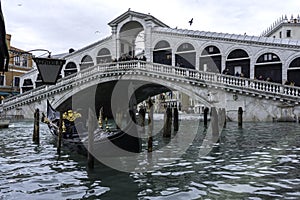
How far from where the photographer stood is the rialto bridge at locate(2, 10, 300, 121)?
1515cm

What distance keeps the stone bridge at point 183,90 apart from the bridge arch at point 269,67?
85.8 inches

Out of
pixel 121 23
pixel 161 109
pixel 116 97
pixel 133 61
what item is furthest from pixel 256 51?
pixel 161 109

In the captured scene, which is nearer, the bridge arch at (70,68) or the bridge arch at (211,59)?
the bridge arch at (211,59)

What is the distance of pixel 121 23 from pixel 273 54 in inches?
410

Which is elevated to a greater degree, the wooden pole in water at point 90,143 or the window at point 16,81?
the window at point 16,81

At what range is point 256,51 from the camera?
1802 cm

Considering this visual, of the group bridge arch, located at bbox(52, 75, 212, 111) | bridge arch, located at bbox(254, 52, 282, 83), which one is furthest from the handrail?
bridge arch, located at bbox(254, 52, 282, 83)

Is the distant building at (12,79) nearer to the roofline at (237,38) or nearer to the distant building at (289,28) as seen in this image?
the roofline at (237,38)

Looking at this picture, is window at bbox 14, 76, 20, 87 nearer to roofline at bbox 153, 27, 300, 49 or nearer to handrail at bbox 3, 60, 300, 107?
handrail at bbox 3, 60, 300, 107

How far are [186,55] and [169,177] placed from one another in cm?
1593

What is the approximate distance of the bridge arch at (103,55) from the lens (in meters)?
23.8

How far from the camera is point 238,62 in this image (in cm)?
1884

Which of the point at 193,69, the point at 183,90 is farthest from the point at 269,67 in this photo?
the point at 183,90

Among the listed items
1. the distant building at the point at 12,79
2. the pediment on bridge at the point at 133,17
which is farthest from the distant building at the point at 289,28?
the distant building at the point at 12,79
